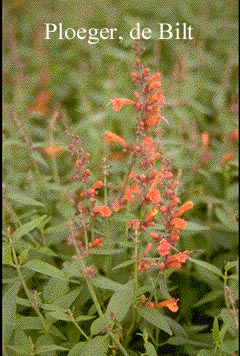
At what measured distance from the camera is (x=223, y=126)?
4.91m

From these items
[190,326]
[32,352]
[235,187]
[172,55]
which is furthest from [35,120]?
[32,352]

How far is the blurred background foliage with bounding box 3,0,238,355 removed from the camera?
371 cm

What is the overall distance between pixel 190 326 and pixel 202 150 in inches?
57.5

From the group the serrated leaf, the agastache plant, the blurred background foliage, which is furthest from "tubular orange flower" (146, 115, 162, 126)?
the serrated leaf

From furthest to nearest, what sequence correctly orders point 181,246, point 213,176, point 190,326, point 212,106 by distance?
point 212,106 < point 213,176 < point 181,246 < point 190,326

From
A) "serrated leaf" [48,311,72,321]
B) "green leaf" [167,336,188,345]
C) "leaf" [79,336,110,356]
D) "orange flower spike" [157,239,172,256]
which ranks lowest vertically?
"green leaf" [167,336,188,345]

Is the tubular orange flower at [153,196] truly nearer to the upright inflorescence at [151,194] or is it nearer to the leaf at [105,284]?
the upright inflorescence at [151,194]

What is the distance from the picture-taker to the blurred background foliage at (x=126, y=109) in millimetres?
3711

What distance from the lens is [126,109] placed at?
522cm

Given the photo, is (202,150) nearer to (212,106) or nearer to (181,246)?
(181,246)

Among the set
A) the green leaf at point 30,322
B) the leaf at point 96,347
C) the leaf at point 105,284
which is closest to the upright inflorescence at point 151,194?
the leaf at point 105,284

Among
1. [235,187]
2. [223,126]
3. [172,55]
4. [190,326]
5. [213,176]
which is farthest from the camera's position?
[172,55]

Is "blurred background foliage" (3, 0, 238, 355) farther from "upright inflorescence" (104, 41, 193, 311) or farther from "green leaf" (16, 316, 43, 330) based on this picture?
"green leaf" (16, 316, 43, 330)

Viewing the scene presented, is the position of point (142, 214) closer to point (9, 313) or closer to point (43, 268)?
point (43, 268)
